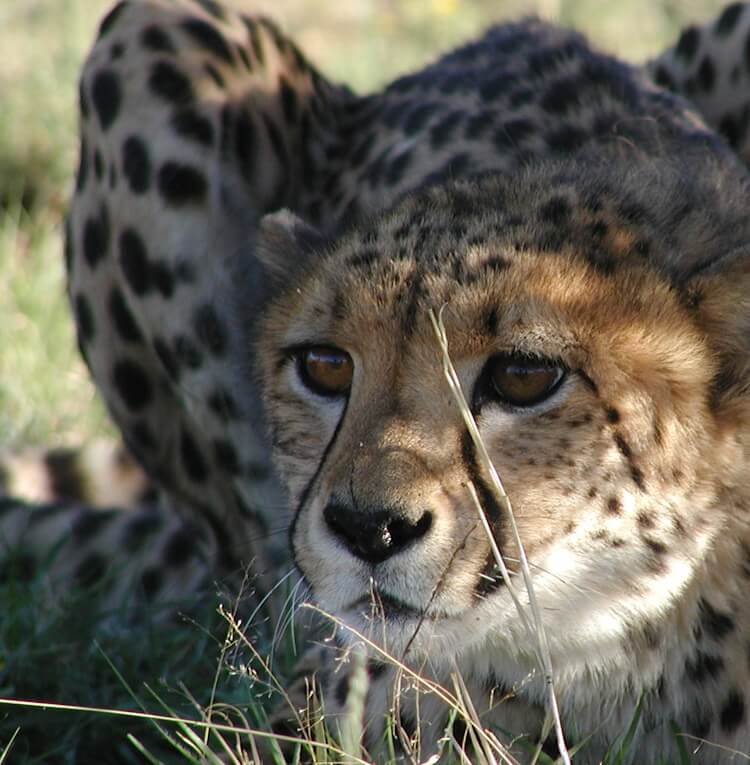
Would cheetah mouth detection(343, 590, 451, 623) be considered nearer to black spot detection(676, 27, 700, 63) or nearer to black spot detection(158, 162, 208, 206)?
black spot detection(158, 162, 208, 206)

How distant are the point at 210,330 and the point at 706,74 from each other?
48.2 inches

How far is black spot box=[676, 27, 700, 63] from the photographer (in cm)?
353

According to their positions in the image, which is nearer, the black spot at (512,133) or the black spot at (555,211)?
the black spot at (555,211)

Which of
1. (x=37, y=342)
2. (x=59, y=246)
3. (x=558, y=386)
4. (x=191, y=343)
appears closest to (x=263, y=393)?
(x=558, y=386)

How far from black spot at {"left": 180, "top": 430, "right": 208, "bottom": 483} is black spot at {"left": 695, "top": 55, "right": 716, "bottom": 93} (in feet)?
4.33

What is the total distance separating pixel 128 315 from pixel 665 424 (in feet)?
5.05

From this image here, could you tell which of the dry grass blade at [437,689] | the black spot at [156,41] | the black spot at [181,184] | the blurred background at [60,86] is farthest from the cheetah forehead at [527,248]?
the blurred background at [60,86]

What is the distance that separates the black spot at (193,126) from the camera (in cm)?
319

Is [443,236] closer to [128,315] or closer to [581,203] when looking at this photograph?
[581,203]

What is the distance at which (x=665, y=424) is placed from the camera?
191 centimetres

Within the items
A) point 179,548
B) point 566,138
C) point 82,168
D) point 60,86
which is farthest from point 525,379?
point 60,86

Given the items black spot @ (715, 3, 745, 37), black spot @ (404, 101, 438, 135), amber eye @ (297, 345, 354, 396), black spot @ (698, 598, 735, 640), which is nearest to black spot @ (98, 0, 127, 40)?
black spot @ (404, 101, 438, 135)

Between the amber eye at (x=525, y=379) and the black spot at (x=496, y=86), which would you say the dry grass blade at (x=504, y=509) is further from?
the black spot at (x=496, y=86)

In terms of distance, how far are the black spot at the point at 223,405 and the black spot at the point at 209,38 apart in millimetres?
750
